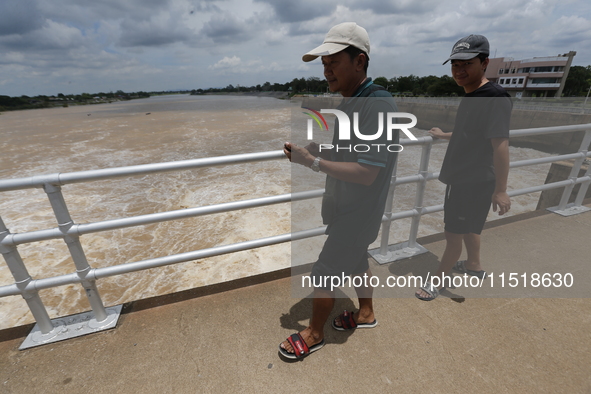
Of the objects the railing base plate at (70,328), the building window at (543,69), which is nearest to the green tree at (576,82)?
the building window at (543,69)

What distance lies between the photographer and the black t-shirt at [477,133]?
1841mm

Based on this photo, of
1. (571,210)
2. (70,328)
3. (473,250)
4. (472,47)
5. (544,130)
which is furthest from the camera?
(571,210)

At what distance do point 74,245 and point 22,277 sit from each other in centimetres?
38

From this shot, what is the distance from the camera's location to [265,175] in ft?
47.9

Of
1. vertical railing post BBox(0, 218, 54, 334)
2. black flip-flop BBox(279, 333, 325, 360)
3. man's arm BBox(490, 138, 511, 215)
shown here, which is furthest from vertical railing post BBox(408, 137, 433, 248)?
vertical railing post BBox(0, 218, 54, 334)

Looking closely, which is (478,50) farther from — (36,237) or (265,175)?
(265,175)

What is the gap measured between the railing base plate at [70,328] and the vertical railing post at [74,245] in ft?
0.16

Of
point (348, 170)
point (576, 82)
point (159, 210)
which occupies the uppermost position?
point (348, 170)

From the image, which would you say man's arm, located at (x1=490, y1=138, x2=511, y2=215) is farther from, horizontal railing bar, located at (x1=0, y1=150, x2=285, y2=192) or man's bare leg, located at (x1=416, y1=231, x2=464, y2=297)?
horizontal railing bar, located at (x1=0, y1=150, x2=285, y2=192)

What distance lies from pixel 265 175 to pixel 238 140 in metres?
10.4

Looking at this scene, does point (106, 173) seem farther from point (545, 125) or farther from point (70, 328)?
point (545, 125)

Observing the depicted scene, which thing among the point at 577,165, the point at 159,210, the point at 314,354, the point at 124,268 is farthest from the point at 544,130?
the point at 159,210

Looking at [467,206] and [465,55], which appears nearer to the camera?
[465,55]

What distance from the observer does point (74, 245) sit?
190 cm
